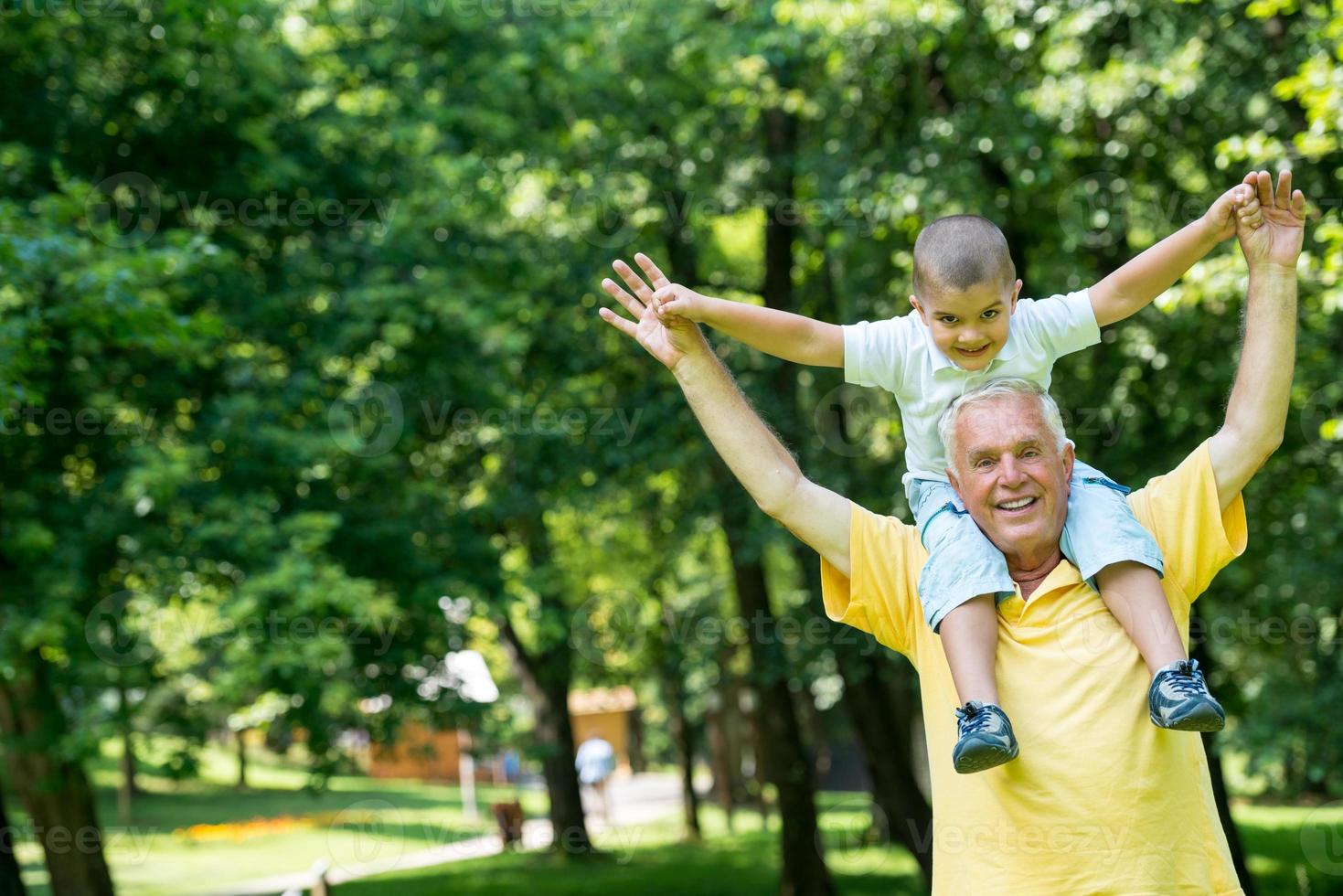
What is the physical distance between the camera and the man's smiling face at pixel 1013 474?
279cm

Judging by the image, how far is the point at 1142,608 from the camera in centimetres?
271

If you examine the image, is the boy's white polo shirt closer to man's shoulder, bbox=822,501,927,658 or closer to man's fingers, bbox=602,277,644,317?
man's shoulder, bbox=822,501,927,658

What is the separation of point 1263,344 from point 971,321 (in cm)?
60

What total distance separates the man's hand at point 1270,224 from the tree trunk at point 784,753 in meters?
10.6

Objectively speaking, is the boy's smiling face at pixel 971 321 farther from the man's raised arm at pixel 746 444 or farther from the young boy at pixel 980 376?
the man's raised arm at pixel 746 444

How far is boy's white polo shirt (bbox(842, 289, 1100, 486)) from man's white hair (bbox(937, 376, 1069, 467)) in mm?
234

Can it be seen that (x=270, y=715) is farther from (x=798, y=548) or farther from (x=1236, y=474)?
(x=1236, y=474)

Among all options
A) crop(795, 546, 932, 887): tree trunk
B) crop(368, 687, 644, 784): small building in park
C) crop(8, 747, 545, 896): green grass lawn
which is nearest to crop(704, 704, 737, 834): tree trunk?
→ crop(8, 747, 545, 896): green grass lawn

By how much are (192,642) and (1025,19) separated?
295 inches

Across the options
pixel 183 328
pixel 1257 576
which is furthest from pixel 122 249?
pixel 1257 576

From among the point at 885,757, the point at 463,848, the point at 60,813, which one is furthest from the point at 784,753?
the point at 463,848

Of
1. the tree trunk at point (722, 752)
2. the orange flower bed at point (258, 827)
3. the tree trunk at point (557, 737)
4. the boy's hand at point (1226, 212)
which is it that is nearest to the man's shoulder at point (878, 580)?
the boy's hand at point (1226, 212)

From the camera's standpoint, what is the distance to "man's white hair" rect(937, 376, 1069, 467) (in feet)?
9.32

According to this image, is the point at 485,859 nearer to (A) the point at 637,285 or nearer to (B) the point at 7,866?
(B) the point at 7,866
